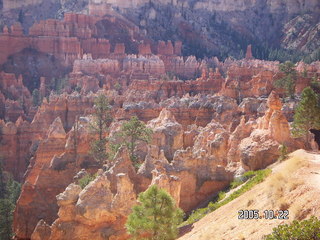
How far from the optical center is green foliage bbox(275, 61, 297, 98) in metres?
56.3

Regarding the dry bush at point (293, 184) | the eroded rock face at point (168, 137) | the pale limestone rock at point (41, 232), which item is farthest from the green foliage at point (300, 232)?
the eroded rock face at point (168, 137)

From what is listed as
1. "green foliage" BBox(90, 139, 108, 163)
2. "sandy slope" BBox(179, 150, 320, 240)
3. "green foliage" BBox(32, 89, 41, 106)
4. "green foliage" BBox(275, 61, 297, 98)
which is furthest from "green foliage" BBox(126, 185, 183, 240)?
"green foliage" BBox(32, 89, 41, 106)

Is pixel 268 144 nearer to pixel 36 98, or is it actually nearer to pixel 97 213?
pixel 97 213

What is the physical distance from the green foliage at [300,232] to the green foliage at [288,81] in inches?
1638

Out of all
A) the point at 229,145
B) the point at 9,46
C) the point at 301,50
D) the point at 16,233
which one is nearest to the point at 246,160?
the point at 229,145

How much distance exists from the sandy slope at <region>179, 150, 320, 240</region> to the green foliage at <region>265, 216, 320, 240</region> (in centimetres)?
168

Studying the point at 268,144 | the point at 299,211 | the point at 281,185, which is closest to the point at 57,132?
the point at 268,144

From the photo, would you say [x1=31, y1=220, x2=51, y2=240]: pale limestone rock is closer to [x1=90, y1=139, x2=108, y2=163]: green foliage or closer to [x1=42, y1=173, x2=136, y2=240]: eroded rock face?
[x1=42, y1=173, x2=136, y2=240]: eroded rock face

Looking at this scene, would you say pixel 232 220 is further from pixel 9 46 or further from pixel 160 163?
pixel 9 46

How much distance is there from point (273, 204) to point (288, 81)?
133 ft

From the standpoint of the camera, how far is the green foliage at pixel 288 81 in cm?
5634

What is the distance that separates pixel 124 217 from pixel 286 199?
31.9 feet

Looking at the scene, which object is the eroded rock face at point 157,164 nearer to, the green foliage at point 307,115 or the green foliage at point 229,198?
the green foliage at point 307,115

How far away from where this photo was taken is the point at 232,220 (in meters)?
19.8
